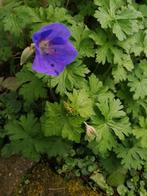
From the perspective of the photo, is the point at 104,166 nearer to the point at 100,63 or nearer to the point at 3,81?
the point at 100,63

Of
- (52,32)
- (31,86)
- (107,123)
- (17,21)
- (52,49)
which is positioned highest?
(52,32)

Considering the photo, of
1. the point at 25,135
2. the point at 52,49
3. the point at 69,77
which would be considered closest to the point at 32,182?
the point at 25,135

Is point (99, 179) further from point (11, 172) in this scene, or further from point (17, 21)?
point (17, 21)

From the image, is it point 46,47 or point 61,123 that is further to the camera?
point 61,123

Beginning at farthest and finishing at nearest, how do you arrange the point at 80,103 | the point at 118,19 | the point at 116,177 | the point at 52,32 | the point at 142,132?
the point at 116,177
the point at 142,132
the point at 118,19
the point at 80,103
the point at 52,32

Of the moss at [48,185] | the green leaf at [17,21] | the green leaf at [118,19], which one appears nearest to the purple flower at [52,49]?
the green leaf at [118,19]

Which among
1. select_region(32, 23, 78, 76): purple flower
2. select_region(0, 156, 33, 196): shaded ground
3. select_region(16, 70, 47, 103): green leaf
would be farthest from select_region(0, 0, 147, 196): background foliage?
select_region(32, 23, 78, 76): purple flower
